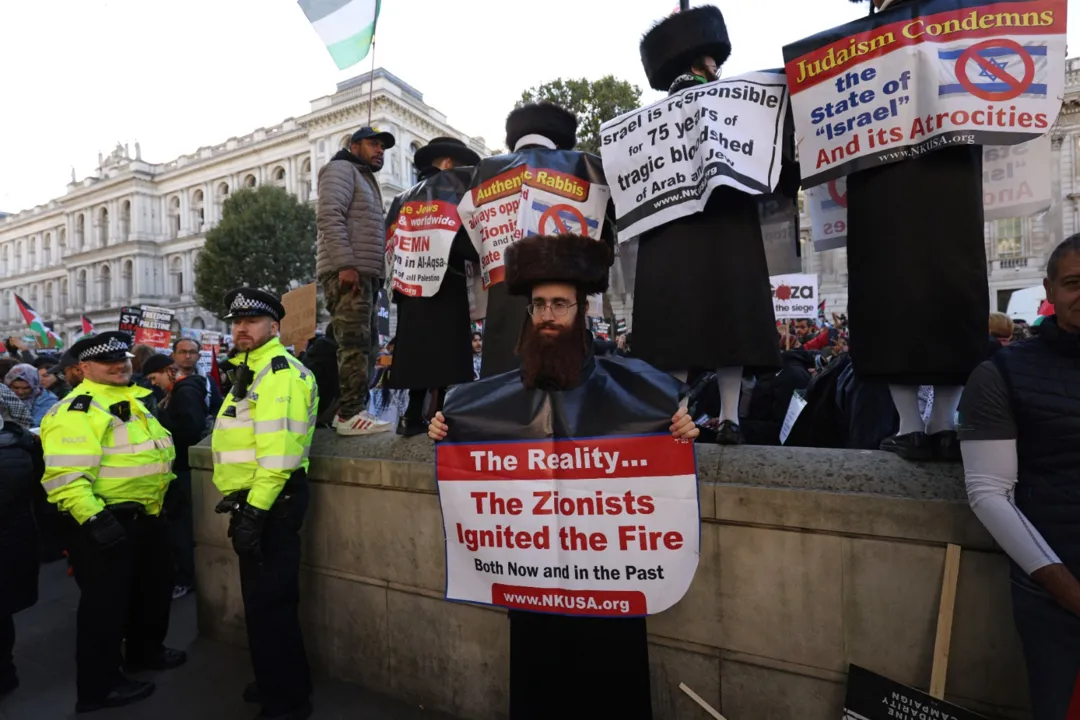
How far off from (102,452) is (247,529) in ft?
3.91

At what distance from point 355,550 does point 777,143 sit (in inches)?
115

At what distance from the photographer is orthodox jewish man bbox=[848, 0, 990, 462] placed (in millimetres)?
2191

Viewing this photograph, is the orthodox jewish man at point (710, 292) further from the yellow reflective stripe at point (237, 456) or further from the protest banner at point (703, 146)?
the yellow reflective stripe at point (237, 456)

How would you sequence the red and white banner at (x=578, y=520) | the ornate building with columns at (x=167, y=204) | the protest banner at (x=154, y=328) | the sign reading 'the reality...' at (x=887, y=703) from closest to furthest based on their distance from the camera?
the sign reading 'the reality...' at (x=887, y=703) → the red and white banner at (x=578, y=520) → the protest banner at (x=154, y=328) → the ornate building with columns at (x=167, y=204)

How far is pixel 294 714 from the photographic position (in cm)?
312

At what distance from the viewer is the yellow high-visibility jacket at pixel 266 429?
301 centimetres

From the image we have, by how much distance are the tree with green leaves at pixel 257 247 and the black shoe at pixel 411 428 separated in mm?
38406

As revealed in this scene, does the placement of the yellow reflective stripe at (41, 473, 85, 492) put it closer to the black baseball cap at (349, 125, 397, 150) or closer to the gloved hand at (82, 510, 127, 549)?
the gloved hand at (82, 510, 127, 549)

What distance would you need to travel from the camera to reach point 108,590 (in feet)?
11.0

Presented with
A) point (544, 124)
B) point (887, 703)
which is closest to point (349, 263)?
point (544, 124)

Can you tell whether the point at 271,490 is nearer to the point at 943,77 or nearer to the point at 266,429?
the point at 266,429

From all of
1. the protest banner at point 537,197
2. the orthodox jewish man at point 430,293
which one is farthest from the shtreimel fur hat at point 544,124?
the orthodox jewish man at point 430,293

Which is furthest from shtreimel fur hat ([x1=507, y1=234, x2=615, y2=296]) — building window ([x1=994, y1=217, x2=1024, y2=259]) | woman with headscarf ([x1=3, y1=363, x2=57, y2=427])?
building window ([x1=994, y1=217, x2=1024, y2=259])

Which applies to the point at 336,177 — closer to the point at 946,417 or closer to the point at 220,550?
the point at 220,550
